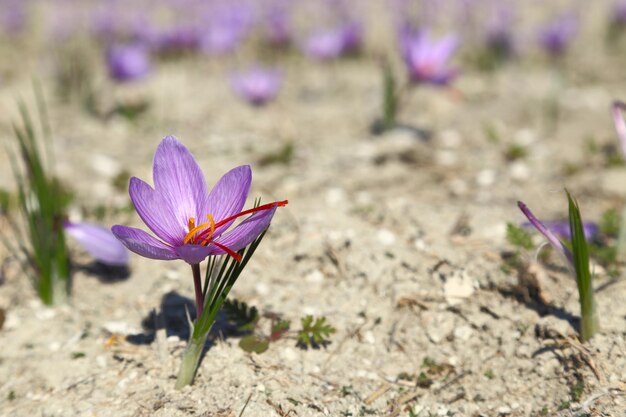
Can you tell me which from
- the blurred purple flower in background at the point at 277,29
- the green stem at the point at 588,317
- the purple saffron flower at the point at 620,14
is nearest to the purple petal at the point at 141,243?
the green stem at the point at 588,317

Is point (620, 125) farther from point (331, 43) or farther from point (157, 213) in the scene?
point (331, 43)

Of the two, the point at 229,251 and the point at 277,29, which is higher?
the point at 277,29

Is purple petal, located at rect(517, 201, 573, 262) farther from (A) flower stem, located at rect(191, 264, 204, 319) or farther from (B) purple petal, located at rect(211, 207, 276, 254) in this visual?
(A) flower stem, located at rect(191, 264, 204, 319)

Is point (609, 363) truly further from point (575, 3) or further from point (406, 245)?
point (575, 3)

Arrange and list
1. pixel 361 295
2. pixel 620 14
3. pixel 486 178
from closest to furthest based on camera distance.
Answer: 1. pixel 361 295
2. pixel 486 178
3. pixel 620 14

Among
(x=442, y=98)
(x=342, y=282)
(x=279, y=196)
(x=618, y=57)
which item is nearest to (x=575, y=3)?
(x=618, y=57)

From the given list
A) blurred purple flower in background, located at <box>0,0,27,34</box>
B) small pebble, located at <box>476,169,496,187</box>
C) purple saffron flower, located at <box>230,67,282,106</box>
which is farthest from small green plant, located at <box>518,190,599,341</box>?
blurred purple flower in background, located at <box>0,0,27,34</box>

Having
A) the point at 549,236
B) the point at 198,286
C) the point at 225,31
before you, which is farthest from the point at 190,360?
the point at 225,31
